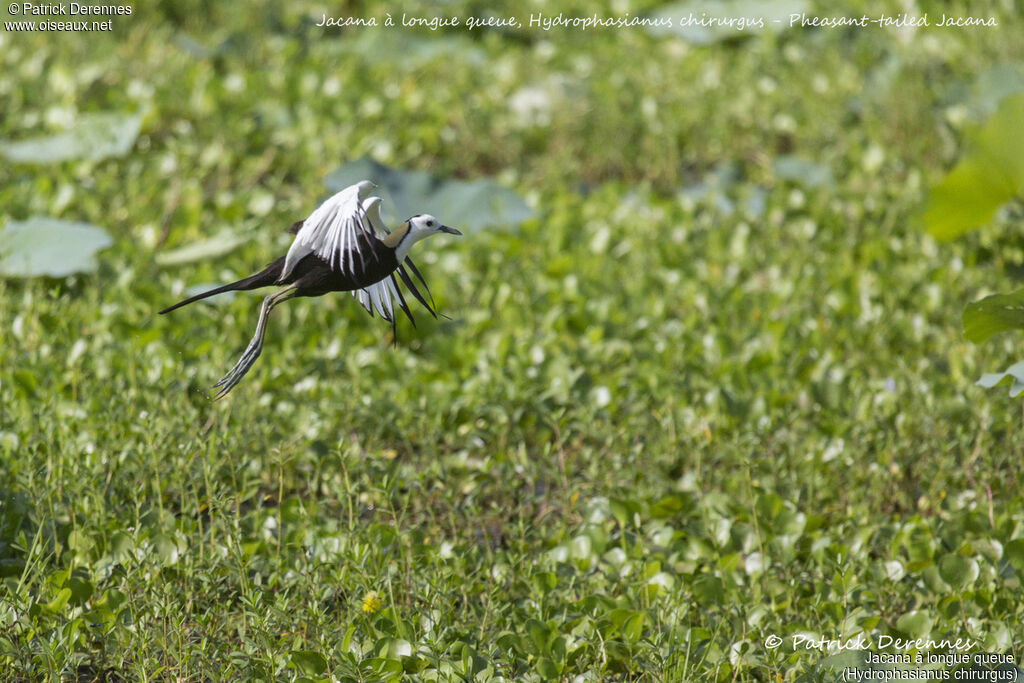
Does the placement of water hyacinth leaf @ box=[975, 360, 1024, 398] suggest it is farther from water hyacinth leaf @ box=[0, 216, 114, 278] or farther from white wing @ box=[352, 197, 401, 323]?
water hyacinth leaf @ box=[0, 216, 114, 278]

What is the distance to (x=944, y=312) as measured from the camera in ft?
10.8

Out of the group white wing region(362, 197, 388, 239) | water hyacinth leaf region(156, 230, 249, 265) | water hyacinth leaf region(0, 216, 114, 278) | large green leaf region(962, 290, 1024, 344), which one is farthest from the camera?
water hyacinth leaf region(156, 230, 249, 265)

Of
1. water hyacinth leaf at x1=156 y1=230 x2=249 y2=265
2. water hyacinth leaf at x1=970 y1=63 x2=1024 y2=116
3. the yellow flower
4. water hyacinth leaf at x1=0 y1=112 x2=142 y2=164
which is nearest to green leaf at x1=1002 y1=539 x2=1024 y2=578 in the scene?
the yellow flower

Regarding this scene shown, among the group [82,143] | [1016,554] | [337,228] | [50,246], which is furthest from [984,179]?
[82,143]

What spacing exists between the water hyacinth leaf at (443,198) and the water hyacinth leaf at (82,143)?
902 mm

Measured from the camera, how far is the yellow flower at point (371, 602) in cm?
193

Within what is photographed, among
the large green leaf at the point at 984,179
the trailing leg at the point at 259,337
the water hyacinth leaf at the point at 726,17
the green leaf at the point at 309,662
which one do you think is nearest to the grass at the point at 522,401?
the green leaf at the point at 309,662

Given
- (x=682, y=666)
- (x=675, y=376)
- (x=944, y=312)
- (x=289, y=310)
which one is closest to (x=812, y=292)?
(x=944, y=312)

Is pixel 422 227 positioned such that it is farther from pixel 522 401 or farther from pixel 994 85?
pixel 994 85

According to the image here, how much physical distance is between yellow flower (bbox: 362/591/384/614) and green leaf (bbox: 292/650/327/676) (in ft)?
0.46

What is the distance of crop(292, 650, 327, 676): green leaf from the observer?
178 cm

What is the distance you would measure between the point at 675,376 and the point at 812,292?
0.90m

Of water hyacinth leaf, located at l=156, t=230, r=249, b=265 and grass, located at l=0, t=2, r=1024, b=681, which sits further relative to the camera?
water hyacinth leaf, located at l=156, t=230, r=249, b=265

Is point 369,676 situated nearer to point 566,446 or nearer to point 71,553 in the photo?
point 71,553
